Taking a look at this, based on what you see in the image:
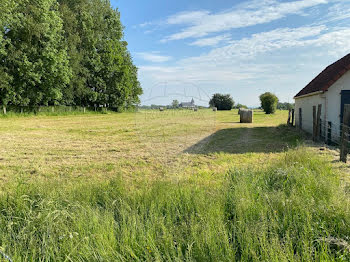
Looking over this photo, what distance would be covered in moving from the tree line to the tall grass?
2922 centimetres

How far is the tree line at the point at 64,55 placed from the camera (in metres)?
27.6

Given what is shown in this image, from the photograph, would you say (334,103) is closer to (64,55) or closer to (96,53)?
(64,55)

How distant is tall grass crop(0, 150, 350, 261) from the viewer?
2545 mm

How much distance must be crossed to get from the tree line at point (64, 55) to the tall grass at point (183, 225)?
95.9 ft

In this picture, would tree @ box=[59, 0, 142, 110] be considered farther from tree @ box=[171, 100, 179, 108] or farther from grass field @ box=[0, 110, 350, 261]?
grass field @ box=[0, 110, 350, 261]

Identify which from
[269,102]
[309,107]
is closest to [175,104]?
[309,107]

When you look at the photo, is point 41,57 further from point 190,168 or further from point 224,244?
point 224,244

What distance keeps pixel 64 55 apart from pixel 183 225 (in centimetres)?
3463

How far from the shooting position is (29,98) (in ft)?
97.3

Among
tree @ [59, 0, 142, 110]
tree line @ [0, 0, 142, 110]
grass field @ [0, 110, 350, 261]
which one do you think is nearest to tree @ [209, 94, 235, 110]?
tree line @ [0, 0, 142, 110]

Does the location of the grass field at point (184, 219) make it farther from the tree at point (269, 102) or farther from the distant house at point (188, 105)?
the tree at point (269, 102)

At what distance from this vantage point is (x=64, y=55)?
3206cm

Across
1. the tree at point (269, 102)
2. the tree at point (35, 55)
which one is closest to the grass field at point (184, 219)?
the tree at point (35, 55)

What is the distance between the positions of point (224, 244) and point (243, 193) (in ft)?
4.09
